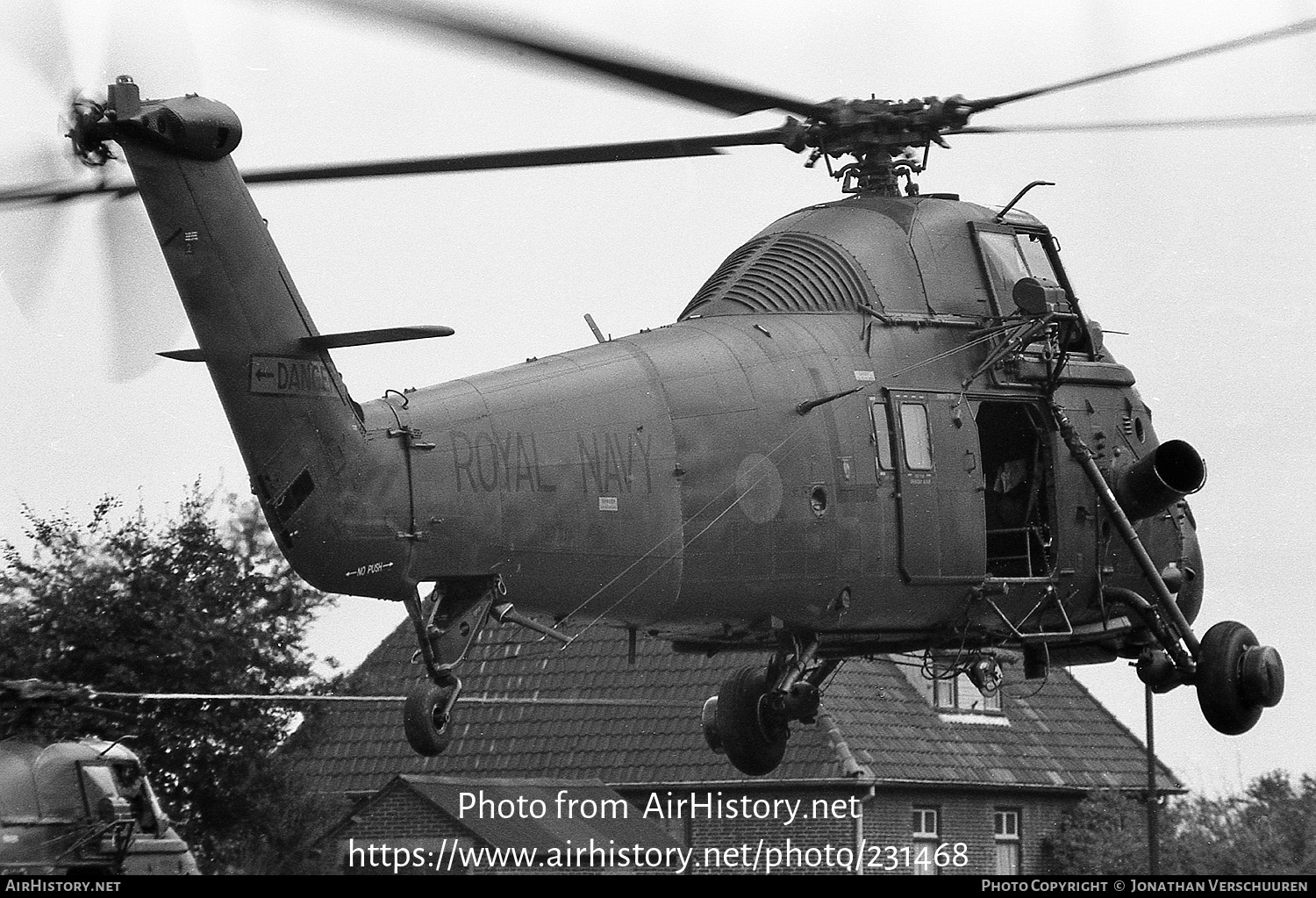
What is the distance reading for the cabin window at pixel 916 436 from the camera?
17453 millimetres

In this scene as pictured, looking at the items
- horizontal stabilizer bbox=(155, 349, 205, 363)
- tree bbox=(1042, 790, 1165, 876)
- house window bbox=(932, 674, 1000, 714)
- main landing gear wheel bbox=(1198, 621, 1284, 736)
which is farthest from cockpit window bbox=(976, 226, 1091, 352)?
house window bbox=(932, 674, 1000, 714)

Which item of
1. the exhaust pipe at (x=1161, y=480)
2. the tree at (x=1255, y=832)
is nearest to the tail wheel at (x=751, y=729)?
the exhaust pipe at (x=1161, y=480)

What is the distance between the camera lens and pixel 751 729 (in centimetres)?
1886

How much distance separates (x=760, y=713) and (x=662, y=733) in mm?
12302

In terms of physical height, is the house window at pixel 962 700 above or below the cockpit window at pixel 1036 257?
above

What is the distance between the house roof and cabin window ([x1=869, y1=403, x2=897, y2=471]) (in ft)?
39.2

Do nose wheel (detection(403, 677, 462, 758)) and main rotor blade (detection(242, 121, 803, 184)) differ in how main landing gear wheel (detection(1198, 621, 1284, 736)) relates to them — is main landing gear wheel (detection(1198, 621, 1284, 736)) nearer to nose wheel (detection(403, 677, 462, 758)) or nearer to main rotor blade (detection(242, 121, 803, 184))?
main rotor blade (detection(242, 121, 803, 184))

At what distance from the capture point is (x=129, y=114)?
1383cm

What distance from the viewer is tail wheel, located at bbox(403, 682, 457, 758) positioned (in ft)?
46.7

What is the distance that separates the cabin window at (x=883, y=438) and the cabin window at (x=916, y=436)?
0.45 feet

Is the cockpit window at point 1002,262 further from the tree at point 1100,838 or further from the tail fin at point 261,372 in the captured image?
the tree at point 1100,838

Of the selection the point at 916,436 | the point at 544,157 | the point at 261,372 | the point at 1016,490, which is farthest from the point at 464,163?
the point at 1016,490

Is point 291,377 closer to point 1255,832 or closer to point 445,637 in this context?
point 445,637
